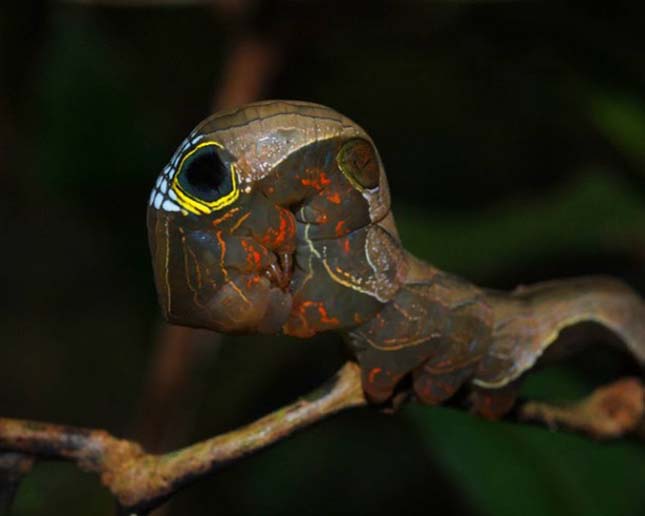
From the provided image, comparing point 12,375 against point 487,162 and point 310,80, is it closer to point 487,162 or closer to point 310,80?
point 310,80

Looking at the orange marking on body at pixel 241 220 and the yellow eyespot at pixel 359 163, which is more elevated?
the yellow eyespot at pixel 359 163

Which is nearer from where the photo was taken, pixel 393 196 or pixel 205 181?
pixel 205 181

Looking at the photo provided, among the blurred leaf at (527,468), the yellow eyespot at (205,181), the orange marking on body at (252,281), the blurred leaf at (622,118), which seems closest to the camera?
the yellow eyespot at (205,181)

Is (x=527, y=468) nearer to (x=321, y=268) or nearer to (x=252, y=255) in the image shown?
(x=321, y=268)

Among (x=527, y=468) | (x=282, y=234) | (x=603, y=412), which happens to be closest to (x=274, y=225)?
(x=282, y=234)

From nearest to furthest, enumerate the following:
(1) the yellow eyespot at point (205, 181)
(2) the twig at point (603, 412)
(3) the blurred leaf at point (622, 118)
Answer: (1) the yellow eyespot at point (205, 181) → (2) the twig at point (603, 412) → (3) the blurred leaf at point (622, 118)

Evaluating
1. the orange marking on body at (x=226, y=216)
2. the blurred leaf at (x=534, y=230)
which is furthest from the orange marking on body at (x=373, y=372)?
the blurred leaf at (x=534, y=230)

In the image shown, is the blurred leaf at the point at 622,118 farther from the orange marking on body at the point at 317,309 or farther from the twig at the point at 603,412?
the orange marking on body at the point at 317,309

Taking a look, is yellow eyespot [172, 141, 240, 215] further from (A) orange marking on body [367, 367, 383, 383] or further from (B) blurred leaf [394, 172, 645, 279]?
(B) blurred leaf [394, 172, 645, 279]
